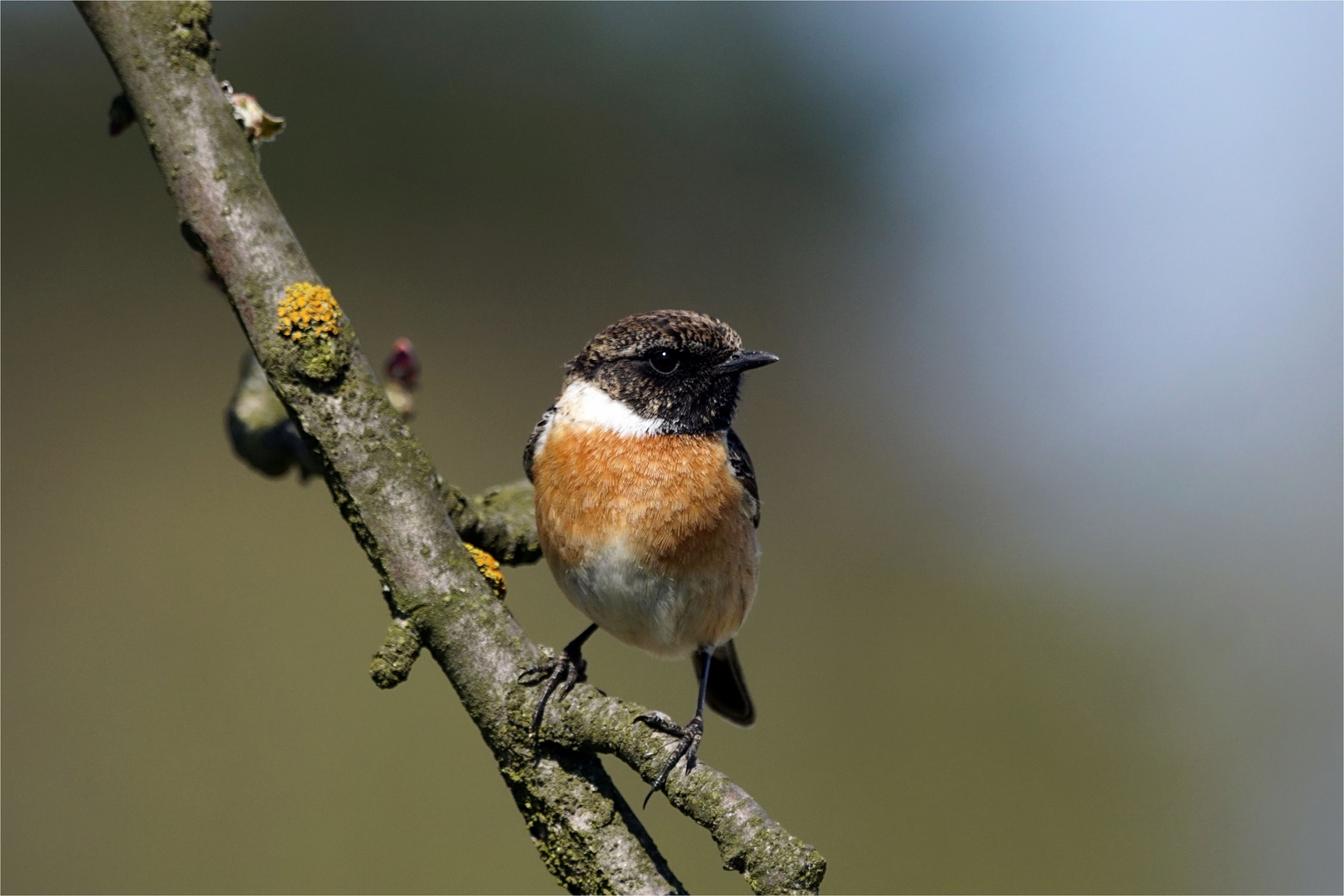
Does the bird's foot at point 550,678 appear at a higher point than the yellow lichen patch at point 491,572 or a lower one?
lower

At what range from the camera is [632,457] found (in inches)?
139

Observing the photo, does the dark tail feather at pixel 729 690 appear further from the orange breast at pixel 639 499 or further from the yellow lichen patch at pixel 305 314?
the yellow lichen patch at pixel 305 314

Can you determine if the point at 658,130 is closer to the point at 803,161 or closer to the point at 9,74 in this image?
the point at 803,161

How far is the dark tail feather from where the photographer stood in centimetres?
444

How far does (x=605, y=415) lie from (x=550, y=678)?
A: 1.41 m

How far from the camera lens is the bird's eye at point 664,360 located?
3.63m

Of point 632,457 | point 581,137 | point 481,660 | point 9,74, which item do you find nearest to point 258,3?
point 9,74

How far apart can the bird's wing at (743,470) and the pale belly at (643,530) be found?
87 millimetres

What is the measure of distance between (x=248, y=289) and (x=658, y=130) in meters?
9.96

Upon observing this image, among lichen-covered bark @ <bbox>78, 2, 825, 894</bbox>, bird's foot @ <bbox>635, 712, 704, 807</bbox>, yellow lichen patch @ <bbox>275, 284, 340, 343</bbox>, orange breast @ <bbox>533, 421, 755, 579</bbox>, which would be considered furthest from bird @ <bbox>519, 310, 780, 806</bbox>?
yellow lichen patch @ <bbox>275, 284, 340, 343</bbox>

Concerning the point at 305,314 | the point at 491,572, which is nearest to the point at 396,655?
the point at 491,572

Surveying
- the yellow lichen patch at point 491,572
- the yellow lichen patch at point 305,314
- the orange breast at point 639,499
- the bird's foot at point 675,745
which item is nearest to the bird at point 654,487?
the orange breast at point 639,499

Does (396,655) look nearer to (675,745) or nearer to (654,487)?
(675,745)

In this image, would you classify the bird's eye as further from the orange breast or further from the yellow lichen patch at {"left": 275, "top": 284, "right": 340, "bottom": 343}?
the yellow lichen patch at {"left": 275, "top": 284, "right": 340, "bottom": 343}
